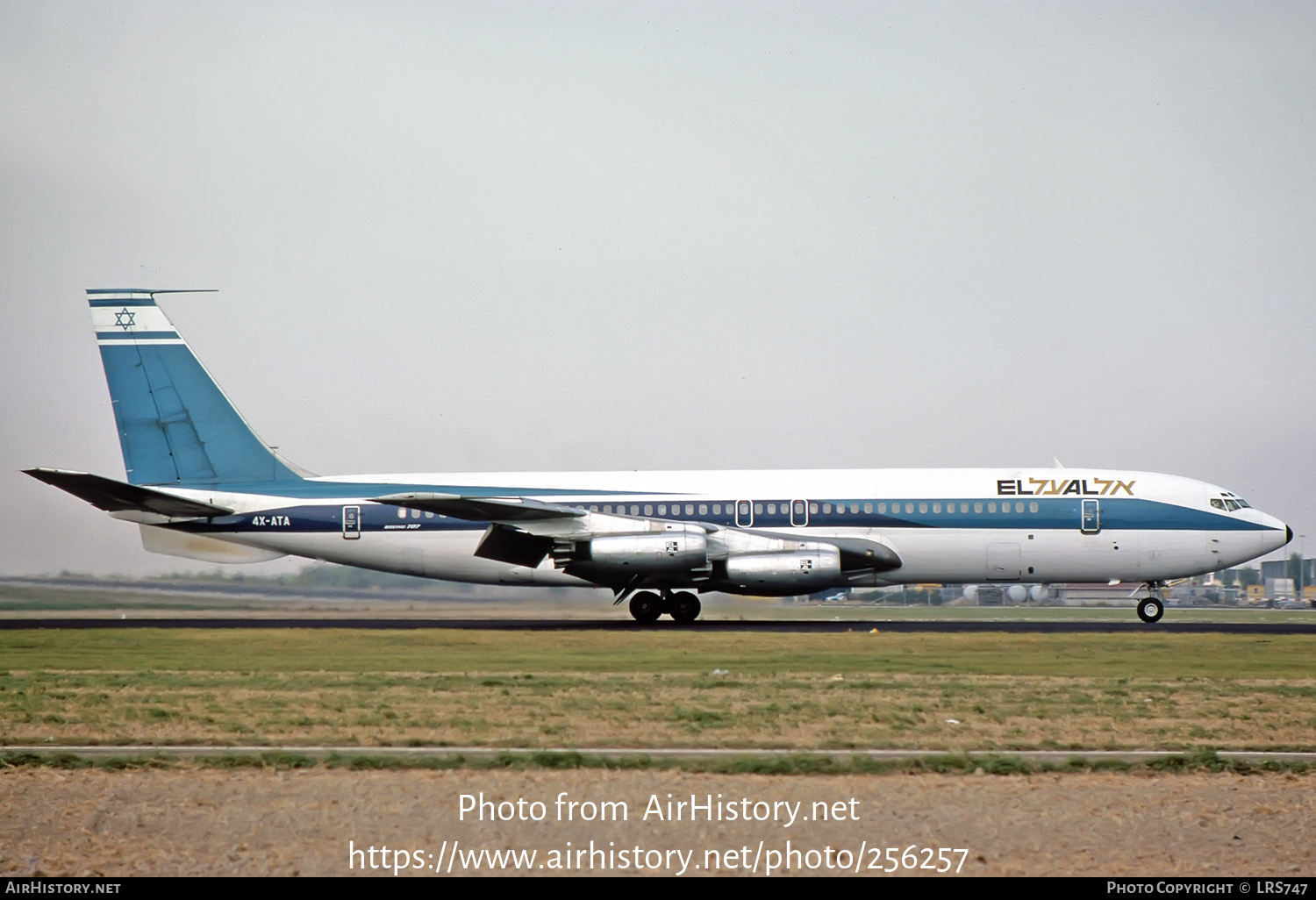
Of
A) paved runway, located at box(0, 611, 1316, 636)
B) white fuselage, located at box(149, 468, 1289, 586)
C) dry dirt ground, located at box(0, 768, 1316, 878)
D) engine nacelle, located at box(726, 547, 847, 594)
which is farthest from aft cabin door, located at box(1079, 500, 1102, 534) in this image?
dry dirt ground, located at box(0, 768, 1316, 878)

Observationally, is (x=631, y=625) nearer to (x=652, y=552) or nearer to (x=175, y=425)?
(x=652, y=552)

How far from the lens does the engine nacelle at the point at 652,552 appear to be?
31422 mm

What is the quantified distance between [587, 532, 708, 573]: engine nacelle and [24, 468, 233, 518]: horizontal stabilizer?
10.3 meters

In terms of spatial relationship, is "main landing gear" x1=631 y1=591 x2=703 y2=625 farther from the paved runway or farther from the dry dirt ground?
the dry dirt ground

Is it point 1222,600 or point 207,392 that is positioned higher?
point 207,392

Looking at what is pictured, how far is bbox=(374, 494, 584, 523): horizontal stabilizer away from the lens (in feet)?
99.4

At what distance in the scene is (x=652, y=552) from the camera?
31422 mm

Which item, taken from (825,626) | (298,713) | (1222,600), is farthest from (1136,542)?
(1222,600)

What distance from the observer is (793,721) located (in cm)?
1391

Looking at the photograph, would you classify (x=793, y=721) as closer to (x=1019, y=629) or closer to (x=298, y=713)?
(x=298, y=713)

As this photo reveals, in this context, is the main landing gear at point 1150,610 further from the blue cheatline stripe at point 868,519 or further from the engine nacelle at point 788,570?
the engine nacelle at point 788,570

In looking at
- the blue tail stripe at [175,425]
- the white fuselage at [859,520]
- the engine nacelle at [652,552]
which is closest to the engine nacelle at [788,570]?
the white fuselage at [859,520]
